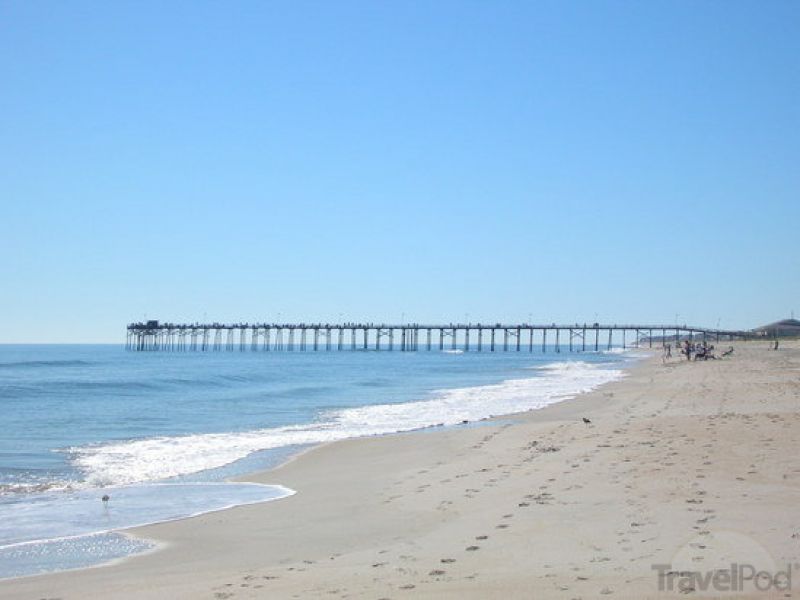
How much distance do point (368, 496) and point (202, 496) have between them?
239cm

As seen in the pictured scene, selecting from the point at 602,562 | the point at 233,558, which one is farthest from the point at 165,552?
the point at 602,562

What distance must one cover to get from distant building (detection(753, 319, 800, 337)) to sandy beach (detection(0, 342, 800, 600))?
114180mm

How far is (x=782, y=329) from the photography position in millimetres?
122188

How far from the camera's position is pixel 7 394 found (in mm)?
34281

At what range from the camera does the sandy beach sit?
5922mm

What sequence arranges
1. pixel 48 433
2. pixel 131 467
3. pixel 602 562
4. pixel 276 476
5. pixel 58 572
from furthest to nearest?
pixel 48 433 → pixel 131 467 → pixel 276 476 → pixel 58 572 → pixel 602 562

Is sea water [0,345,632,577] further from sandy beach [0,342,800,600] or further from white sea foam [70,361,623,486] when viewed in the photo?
sandy beach [0,342,800,600]

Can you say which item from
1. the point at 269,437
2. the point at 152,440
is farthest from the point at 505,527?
the point at 152,440

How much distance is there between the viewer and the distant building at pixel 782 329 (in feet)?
390

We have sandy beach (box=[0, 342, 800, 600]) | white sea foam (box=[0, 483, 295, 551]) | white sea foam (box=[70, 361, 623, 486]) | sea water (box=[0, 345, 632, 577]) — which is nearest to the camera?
sandy beach (box=[0, 342, 800, 600])

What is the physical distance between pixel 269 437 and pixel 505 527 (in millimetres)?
11949

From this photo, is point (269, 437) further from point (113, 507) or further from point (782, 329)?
point (782, 329)

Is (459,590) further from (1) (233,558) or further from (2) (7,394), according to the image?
(2) (7,394)

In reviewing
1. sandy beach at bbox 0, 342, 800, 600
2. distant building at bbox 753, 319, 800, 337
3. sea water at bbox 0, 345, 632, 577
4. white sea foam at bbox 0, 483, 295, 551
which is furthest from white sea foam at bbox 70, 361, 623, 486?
distant building at bbox 753, 319, 800, 337
